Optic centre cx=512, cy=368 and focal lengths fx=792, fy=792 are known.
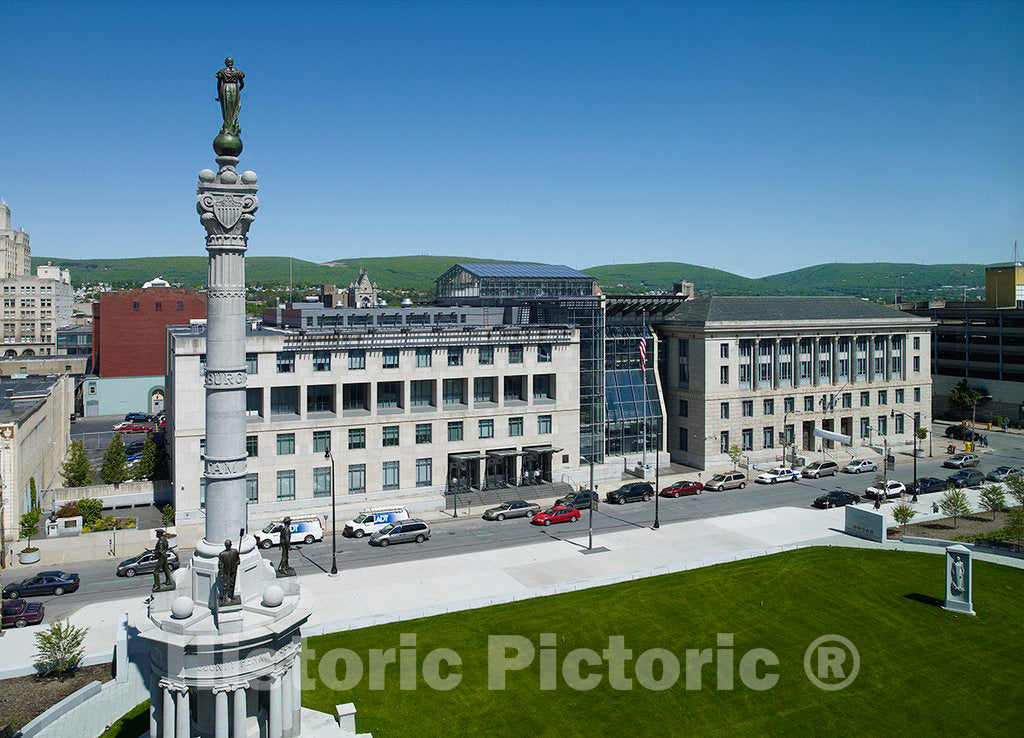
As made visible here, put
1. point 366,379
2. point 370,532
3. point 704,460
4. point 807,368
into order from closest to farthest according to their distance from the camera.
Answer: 1. point 370,532
2. point 366,379
3. point 704,460
4. point 807,368

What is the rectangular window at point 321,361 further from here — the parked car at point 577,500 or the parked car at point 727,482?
the parked car at point 727,482

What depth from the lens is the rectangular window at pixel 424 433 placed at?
61.2 m

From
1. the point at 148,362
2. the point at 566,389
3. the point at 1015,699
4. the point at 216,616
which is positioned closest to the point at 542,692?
the point at 216,616

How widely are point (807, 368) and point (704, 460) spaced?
54.1ft

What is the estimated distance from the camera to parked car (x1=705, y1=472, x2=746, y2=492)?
223ft

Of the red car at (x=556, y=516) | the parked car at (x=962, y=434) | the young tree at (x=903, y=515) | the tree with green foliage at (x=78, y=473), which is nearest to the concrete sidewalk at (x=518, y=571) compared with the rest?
the red car at (x=556, y=516)

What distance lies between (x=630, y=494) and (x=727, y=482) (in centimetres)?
1021

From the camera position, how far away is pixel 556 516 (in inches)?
2243

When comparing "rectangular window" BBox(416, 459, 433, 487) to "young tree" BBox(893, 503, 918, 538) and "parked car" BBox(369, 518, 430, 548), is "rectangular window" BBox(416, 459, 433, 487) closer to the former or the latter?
"parked car" BBox(369, 518, 430, 548)

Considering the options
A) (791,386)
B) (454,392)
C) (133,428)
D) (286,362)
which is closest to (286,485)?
(286,362)

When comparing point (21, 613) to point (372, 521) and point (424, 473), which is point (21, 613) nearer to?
point (372, 521)

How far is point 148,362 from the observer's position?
114 meters

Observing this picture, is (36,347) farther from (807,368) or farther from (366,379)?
(807,368)

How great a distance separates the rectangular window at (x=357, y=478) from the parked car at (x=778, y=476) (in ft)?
116
